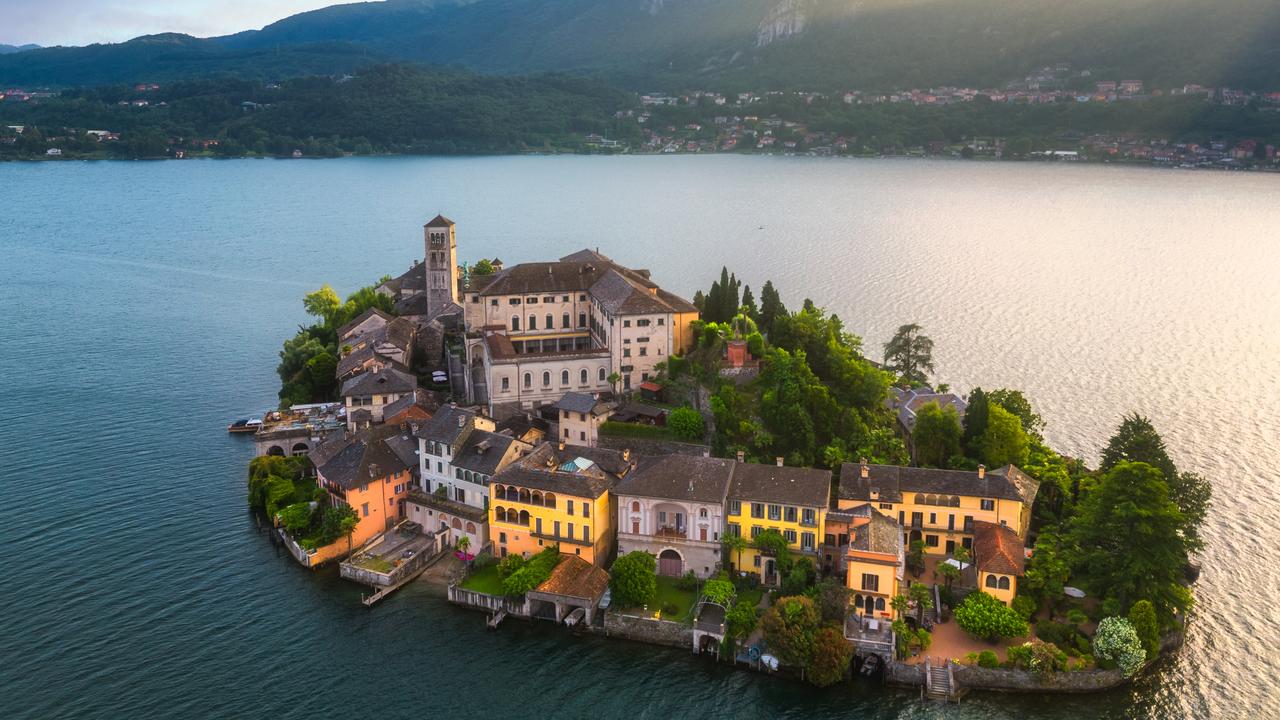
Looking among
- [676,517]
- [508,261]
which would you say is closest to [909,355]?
[676,517]

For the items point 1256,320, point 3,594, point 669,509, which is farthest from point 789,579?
point 1256,320

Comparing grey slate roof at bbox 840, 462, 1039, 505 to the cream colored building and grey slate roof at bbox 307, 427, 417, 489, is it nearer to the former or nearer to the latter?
the cream colored building

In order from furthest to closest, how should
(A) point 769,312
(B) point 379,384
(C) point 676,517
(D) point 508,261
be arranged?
(D) point 508,261 < (A) point 769,312 < (B) point 379,384 < (C) point 676,517

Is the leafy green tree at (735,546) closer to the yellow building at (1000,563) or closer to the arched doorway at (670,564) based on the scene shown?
Answer: the arched doorway at (670,564)

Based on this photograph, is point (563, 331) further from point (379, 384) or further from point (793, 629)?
point (793, 629)

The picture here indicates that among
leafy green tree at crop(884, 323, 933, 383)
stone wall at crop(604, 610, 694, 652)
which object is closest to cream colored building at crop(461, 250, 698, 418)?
leafy green tree at crop(884, 323, 933, 383)

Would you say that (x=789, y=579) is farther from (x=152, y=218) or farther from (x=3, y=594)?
(x=152, y=218)
